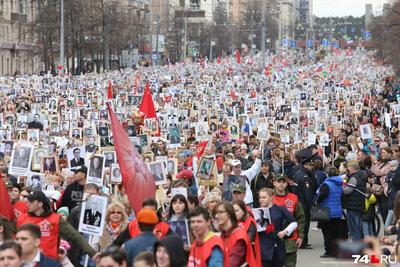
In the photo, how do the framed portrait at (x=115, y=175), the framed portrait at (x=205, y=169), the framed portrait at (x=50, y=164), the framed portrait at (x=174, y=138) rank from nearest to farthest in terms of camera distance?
the framed portrait at (x=115, y=175) < the framed portrait at (x=205, y=169) < the framed portrait at (x=50, y=164) < the framed portrait at (x=174, y=138)

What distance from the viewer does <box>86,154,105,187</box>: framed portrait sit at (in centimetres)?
1395

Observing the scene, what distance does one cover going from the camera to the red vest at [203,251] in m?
8.94

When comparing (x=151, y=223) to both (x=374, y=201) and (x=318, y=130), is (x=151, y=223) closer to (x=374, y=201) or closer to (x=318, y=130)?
(x=374, y=201)

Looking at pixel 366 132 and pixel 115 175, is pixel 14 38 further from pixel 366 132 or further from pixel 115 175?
pixel 115 175

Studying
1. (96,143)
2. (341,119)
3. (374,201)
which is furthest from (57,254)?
(341,119)

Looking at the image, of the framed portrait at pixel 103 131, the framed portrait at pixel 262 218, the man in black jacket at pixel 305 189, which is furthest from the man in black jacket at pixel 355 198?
the framed portrait at pixel 103 131

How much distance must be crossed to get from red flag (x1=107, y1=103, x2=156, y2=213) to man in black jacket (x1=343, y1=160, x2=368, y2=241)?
155 inches

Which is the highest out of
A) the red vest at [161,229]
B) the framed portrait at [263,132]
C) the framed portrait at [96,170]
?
the red vest at [161,229]

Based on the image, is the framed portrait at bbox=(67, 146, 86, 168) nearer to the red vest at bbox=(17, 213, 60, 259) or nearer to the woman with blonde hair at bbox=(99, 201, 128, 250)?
the woman with blonde hair at bbox=(99, 201, 128, 250)

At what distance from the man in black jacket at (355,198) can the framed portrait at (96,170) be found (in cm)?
306

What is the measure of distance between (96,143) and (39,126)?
18.1 feet

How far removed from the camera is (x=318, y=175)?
56.9ft

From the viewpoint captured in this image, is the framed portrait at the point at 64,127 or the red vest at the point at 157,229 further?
the framed portrait at the point at 64,127

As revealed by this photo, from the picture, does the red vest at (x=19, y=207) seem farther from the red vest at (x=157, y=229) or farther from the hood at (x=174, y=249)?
the hood at (x=174, y=249)
